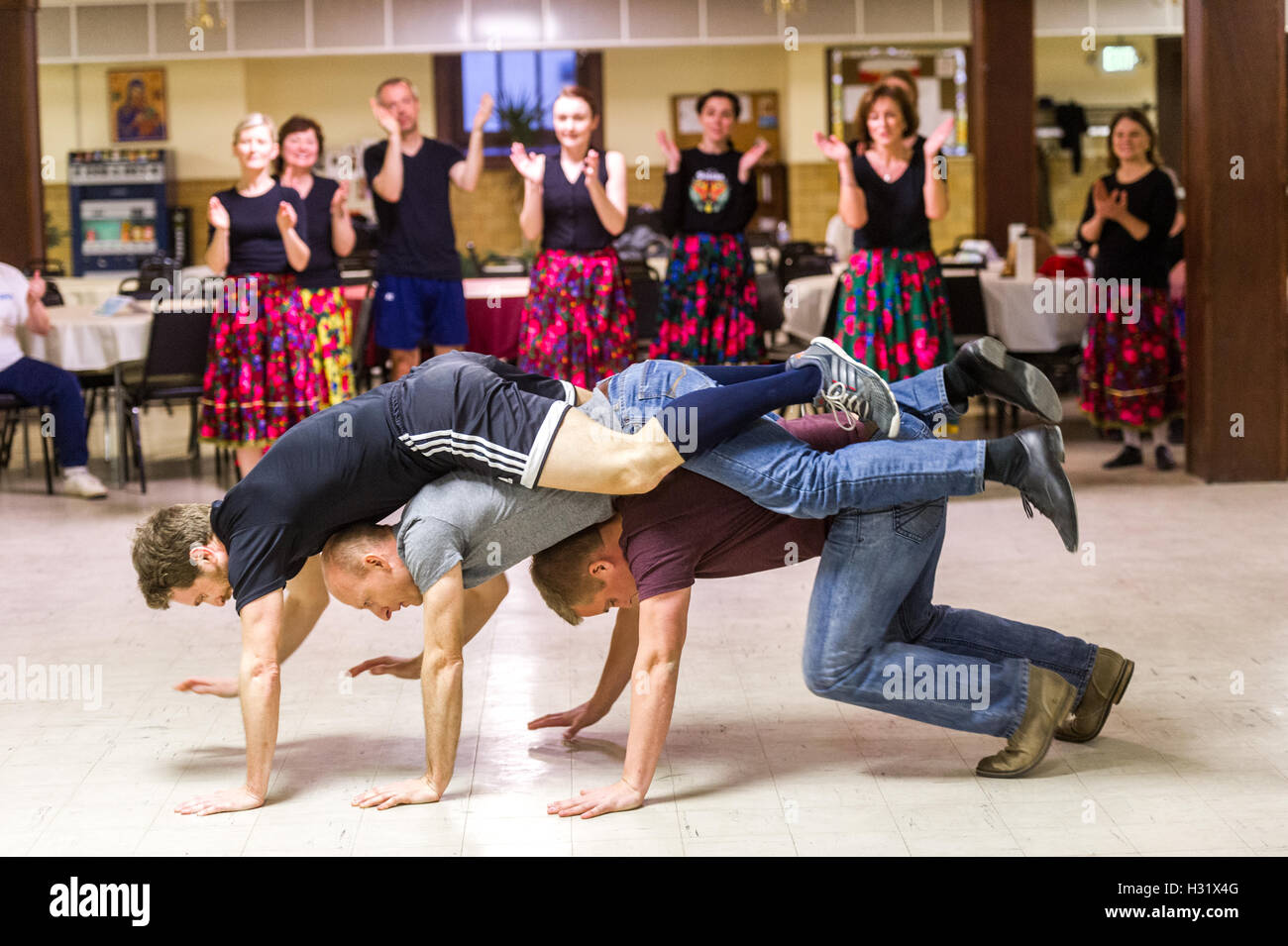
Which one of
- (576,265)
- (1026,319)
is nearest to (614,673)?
(576,265)

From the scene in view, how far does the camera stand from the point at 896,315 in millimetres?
6184

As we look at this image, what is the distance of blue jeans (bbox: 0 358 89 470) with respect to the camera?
22.4ft

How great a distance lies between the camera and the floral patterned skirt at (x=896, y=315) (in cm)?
618

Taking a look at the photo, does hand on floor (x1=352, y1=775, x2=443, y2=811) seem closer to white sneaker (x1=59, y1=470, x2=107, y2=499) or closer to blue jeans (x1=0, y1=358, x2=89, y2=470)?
white sneaker (x1=59, y1=470, x2=107, y2=499)

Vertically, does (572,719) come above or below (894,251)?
below

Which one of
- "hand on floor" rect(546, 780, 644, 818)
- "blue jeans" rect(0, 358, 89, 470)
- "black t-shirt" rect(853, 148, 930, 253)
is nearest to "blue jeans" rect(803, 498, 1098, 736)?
"hand on floor" rect(546, 780, 644, 818)

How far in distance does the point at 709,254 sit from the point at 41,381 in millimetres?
3010

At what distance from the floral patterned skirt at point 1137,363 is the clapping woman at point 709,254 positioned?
1638 mm

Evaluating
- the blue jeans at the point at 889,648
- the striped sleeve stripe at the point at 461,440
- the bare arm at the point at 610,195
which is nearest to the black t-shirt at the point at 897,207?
the bare arm at the point at 610,195

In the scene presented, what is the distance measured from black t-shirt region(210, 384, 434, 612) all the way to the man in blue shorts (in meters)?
3.63

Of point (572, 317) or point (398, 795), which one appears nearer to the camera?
point (398, 795)

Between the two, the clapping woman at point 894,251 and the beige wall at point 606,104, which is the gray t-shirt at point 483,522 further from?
the beige wall at point 606,104

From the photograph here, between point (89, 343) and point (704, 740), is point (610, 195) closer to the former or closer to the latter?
point (89, 343)
